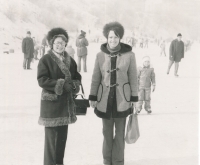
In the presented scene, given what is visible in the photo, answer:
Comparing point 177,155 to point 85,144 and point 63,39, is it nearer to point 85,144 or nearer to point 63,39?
point 85,144

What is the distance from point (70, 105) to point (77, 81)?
26cm

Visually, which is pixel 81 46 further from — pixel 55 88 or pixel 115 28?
pixel 55 88

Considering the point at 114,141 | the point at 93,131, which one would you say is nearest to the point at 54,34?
the point at 114,141

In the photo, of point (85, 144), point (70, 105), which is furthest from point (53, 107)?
point (85, 144)

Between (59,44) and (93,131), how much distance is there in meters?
1.77

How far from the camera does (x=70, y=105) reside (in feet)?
10.5

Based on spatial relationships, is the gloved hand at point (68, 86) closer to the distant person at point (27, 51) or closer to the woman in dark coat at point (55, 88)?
the woman in dark coat at point (55, 88)

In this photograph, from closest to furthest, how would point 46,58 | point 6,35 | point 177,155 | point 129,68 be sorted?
point 46,58, point 129,68, point 177,155, point 6,35

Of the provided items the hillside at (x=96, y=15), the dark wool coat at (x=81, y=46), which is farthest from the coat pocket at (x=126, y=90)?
the dark wool coat at (x=81, y=46)

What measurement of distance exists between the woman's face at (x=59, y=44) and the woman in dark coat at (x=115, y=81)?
428 mm

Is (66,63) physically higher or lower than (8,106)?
higher

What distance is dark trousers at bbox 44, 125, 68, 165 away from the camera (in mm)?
3159

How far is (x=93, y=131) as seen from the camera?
446 centimetres

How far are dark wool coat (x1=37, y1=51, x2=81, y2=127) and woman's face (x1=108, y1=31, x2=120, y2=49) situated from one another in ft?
1.55
